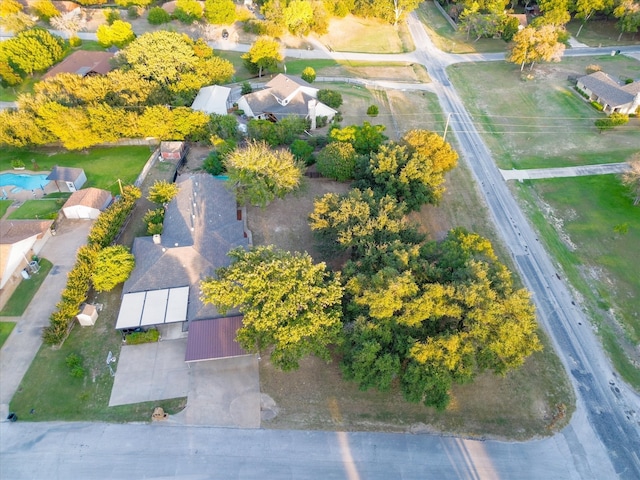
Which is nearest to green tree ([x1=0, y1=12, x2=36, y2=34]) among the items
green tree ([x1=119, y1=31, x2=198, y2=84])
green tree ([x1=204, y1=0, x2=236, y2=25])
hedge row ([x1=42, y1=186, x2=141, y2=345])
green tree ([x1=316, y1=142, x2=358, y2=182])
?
green tree ([x1=119, y1=31, x2=198, y2=84])

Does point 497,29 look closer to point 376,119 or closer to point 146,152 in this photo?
point 376,119

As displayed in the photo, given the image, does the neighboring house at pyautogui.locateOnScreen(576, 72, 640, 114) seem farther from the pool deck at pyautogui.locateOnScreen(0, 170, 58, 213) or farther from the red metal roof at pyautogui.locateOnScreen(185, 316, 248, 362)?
the pool deck at pyautogui.locateOnScreen(0, 170, 58, 213)

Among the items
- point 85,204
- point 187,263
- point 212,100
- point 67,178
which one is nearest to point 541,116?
point 212,100

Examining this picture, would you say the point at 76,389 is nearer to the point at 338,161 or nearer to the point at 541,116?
the point at 338,161

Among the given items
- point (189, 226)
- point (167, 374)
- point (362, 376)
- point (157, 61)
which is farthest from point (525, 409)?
point (157, 61)

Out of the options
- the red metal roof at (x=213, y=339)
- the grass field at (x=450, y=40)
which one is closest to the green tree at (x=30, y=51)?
the red metal roof at (x=213, y=339)
